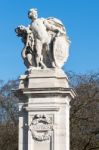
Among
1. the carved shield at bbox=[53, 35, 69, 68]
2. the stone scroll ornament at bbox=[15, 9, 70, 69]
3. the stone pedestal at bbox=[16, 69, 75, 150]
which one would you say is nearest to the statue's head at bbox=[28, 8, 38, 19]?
the stone scroll ornament at bbox=[15, 9, 70, 69]

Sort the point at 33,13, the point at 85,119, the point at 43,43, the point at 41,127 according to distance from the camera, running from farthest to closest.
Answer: the point at 85,119
the point at 33,13
the point at 43,43
the point at 41,127

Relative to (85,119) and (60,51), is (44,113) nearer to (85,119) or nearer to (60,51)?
(60,51)

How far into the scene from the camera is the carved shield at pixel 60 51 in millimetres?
18875

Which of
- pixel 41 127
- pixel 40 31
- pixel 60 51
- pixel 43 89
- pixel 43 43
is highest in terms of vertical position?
pixel 40 31

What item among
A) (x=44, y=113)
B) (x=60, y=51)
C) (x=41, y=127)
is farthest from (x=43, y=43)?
(x=41, y=127)

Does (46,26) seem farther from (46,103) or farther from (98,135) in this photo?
(98,135)

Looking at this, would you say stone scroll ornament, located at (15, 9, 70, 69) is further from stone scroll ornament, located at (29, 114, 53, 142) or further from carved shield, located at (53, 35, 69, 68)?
stone scroll ornament, located at (29, 114, 53, 142)

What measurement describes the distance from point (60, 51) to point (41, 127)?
2.56 metres

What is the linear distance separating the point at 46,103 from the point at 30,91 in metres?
0.62

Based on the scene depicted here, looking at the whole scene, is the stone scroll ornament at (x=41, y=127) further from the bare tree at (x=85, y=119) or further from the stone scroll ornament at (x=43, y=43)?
the bare tree at (x=85, y=119)

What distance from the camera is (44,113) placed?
59.9 ft

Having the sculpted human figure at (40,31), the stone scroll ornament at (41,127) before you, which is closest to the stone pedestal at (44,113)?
the stone scroll ornament at (41,127)

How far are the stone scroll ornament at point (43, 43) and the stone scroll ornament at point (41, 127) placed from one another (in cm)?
173

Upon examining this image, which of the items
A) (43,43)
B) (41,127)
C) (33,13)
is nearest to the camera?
(41,127)
